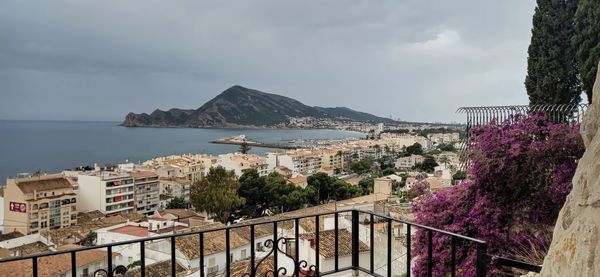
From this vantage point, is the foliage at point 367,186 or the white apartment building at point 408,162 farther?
the white apartment building at point 408,162

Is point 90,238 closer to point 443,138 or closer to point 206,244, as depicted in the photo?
point 206,244

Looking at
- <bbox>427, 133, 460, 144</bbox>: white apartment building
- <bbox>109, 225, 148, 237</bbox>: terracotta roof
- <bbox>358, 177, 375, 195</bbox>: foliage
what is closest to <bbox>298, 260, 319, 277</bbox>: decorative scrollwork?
<bbox>109, 225, 148, 237</bbox>: terracotta roof

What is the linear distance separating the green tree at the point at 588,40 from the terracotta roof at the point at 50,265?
14716mm

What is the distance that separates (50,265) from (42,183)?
24366 mm

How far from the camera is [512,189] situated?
590 cm

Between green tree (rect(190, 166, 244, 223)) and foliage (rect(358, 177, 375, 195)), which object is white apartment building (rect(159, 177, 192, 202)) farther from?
green tree (rect(190, 166, 244, 223))

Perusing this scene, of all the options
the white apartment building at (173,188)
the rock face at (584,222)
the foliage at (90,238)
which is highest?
the rock face at (584,222)

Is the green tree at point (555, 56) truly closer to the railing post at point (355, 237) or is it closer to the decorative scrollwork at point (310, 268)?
the railing post at point (355, 237)

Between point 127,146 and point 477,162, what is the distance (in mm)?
137484

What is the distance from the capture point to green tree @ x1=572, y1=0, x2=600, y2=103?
10.4 metres

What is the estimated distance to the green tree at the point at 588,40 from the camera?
10375 millimetres

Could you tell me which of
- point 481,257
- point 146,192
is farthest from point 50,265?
point 146,192

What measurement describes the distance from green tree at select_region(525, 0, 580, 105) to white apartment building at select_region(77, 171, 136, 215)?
39.9 meters

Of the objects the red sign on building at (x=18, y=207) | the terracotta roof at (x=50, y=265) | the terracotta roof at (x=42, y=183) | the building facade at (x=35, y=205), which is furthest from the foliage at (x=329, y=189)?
the red sign on building at (x=18, y=207)
